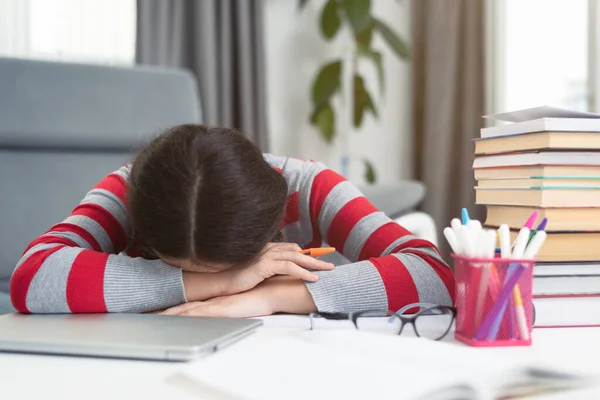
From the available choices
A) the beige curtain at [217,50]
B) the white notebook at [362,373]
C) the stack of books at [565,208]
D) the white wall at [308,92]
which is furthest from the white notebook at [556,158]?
the white wall at [308,92]

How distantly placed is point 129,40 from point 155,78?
87 cm

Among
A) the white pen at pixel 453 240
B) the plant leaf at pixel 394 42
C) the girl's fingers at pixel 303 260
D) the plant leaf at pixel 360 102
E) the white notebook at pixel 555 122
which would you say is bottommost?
the girl's fingers at pixel 303 260

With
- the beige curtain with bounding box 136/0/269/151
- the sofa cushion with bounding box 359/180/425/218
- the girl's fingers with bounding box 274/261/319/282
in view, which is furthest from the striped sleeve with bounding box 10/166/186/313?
the beige curtain with bounding box 136/0/269/151

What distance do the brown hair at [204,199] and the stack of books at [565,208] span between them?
33 cm

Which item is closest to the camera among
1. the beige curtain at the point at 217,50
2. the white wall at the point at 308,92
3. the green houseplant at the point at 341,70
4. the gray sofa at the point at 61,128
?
the gray sofa at the point at 61,128

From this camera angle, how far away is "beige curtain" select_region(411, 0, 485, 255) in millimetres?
2906

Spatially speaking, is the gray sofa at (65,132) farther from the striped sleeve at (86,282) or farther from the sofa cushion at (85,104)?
the striped sleeve at (86,282)

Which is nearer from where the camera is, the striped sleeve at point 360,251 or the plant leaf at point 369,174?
the striped sleeve at point 360,251

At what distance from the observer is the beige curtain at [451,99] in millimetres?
2906

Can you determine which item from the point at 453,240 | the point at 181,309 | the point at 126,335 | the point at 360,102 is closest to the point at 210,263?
the point at 181,309

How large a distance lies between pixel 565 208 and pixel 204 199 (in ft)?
1.37

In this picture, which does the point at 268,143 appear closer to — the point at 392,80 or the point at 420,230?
the point at 392,80

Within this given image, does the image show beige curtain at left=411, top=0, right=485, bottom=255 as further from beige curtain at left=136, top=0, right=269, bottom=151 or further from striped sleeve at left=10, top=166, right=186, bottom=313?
striped sleeve at left=10, top=166, right=186, bottom=313

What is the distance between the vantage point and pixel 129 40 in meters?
2.70
